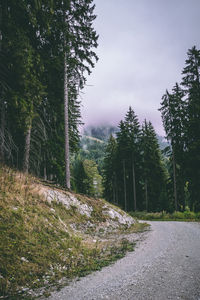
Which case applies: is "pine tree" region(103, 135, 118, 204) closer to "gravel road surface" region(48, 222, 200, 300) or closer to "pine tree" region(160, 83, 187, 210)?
"pine tree" region(160, 83, 187, 210)

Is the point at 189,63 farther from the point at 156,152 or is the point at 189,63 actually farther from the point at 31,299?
the point at 31,299

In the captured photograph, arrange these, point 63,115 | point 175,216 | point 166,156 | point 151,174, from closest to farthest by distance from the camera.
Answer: point 63,115, point 175,216, point 166,156, point 151,174

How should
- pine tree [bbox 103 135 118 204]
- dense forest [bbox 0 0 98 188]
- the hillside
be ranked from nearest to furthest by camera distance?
the hillside, dense forest [bbox 0 0 98 188], pine tree [bbox 103 135 118 204]

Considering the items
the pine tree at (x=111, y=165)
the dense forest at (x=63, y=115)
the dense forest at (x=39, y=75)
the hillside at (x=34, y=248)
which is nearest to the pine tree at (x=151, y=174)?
the dense forest at (x=63, y=115)

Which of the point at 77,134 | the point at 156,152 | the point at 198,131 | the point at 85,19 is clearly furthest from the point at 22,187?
the point at 156,152

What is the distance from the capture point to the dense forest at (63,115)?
7.20m

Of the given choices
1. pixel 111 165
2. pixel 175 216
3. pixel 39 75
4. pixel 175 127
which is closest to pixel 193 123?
pixel 175 127

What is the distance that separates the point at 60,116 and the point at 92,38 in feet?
23.5

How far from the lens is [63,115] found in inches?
586

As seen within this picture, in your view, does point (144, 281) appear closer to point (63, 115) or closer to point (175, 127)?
point (63, 115)

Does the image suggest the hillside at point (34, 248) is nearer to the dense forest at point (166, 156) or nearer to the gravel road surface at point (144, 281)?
the gravel road surface at point (144, 281)

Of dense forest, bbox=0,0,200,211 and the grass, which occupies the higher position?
dense forest, bbox=0,0,200,211

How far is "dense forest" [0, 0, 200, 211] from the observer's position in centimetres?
720

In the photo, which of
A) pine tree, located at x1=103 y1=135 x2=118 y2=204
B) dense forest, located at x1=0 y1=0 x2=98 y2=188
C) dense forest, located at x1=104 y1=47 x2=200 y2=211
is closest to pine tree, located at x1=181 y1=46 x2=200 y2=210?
dense forest, located at x1=104 y1=47 x2=200 y2=211
